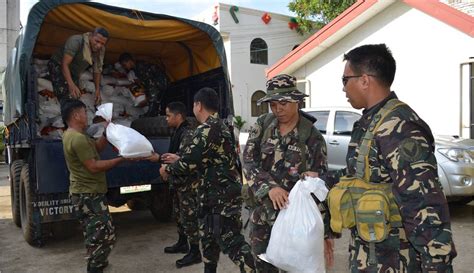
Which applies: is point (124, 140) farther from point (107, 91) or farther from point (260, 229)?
point (107, 91)

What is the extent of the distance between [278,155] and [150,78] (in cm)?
374

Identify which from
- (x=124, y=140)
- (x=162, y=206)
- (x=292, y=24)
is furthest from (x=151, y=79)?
(x=292, y=24)

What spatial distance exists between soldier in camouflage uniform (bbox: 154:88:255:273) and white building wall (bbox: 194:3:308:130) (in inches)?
655

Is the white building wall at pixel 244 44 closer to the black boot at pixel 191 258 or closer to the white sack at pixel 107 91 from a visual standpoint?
the white sack at pixel 107 91

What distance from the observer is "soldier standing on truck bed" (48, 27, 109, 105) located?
15.4ft

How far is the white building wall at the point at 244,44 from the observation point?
19703mm

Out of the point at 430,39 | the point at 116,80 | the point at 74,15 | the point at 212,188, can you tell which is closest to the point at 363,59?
the point at 212,188

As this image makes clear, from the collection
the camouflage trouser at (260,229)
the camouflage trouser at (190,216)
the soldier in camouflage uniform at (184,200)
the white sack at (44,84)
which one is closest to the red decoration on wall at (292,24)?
the white sack at (44,84)

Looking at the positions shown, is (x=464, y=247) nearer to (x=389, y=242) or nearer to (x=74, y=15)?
(x=389, y=242)

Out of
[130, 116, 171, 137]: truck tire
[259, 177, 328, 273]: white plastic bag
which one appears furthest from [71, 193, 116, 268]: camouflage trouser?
[130, 116, 171, 137]: truck tire

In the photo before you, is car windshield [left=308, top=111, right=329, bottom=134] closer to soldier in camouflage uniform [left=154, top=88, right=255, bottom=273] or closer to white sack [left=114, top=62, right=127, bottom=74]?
white sack [left=114, top=62, right=127, bottom=74]

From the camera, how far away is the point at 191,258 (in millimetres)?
4035

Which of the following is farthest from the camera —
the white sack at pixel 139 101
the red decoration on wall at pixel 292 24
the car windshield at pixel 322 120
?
the red decoration on wall at pixel 292 24

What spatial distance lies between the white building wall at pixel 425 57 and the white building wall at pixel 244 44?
971cm
